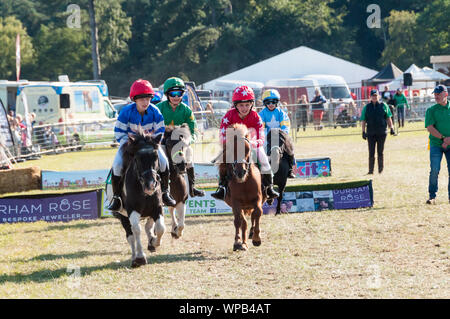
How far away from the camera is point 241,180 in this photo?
985cm

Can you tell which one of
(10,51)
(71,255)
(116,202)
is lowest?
(71,255)

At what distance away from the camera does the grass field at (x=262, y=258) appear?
787 cm

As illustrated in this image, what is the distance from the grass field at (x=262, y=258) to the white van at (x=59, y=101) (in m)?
→ 20.9

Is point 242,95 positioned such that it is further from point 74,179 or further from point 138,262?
point 74,179

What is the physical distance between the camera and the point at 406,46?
6638cm

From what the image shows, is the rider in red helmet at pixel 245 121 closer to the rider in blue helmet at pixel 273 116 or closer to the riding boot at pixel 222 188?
the riding boot at pixel 222 188

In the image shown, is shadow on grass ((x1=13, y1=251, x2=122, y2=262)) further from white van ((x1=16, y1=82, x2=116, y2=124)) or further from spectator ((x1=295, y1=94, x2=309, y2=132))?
spectator ((x1=295, y1=94, x2=309, y2=132))

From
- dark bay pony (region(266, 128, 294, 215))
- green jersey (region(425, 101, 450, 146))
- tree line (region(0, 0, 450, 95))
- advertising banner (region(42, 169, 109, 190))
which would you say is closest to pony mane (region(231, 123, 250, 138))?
dark bay pony (region(266, 128, 294, 215))

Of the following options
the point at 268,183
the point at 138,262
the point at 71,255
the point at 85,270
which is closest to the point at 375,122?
the point at 268,183

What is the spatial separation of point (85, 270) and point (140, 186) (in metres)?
1.34

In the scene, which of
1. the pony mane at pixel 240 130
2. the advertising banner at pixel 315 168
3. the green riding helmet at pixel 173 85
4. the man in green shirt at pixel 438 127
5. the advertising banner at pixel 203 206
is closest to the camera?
the pony mane at pixel 240 130

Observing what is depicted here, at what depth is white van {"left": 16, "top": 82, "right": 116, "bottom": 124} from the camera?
3400cm

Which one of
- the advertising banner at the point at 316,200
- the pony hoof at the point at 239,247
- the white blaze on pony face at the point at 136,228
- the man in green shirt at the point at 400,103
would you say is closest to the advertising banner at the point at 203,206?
the advertising banner at the point at 316,200
